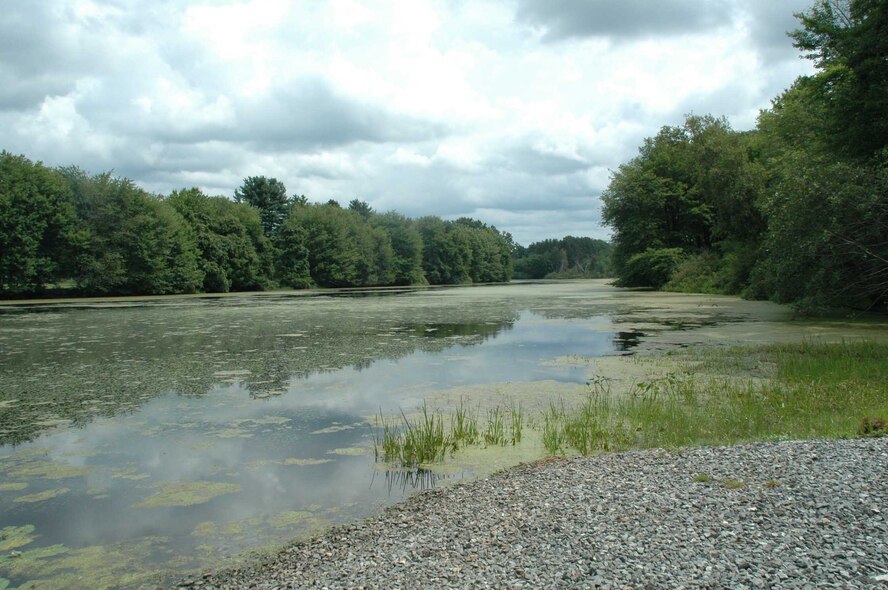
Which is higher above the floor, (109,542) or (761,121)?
(761,121)

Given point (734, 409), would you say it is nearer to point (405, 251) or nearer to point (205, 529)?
point (205, 529)

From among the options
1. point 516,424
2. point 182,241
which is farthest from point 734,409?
point 182,241

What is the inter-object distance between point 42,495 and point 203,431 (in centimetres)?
216

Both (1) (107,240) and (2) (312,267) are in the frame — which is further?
(2) (312,267)

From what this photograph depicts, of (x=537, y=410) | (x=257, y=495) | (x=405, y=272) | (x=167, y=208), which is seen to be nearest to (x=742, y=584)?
(x=257, y=495)

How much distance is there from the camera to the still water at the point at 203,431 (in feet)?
15.0

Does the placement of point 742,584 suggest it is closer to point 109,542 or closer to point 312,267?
point 109,542

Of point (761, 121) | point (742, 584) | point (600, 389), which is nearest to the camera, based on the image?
point (742, 584)

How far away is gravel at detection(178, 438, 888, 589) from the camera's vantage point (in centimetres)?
332

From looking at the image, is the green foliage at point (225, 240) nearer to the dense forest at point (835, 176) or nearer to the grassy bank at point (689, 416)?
the dense forest at point (835, 176)

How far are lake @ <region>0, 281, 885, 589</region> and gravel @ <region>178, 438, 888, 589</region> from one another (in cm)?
68

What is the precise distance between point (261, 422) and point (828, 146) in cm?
1708

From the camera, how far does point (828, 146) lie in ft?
58.4

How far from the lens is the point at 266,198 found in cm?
7462
